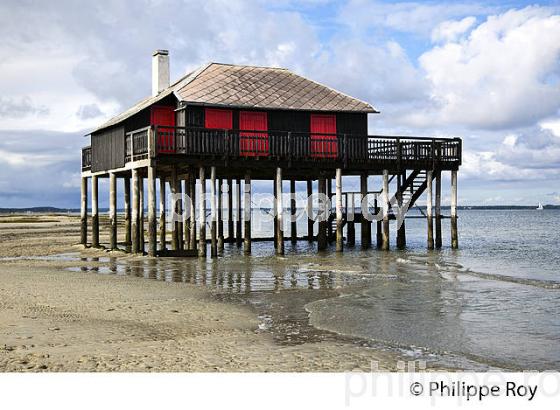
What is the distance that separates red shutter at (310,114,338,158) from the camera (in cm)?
2884

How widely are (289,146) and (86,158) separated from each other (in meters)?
12.5

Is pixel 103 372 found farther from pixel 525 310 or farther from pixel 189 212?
pixel 189 212

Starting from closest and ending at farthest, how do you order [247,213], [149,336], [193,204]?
1. [149,336]
2. [193,204]
3. [247,213]

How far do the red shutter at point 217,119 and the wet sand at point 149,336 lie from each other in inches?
438

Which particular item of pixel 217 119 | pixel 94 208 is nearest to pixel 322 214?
pixel 217 119

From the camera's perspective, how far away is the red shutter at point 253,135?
27.1m

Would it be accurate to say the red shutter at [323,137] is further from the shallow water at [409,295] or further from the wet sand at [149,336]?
the wet sand at [149,336]

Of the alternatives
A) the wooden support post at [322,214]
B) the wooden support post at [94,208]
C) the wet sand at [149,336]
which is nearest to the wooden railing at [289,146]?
the wooden support post at [322,214]

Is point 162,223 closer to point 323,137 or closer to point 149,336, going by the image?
point 323,137

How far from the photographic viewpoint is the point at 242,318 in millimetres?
13156

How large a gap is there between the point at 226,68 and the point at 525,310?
19.7m

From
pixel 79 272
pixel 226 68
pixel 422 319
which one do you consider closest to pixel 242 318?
pixel 422 319

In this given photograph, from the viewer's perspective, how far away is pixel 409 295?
17219mm
